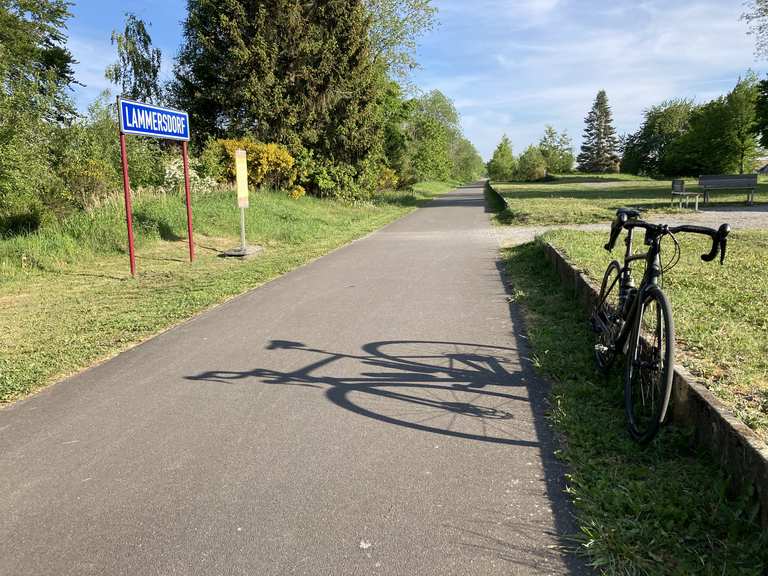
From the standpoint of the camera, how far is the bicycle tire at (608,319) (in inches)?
163

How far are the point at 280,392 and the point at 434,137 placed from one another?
5530 cm

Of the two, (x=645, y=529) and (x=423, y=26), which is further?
(x=423, y=26)

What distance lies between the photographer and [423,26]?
32.8 m

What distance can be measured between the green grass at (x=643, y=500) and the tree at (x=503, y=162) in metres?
98.4

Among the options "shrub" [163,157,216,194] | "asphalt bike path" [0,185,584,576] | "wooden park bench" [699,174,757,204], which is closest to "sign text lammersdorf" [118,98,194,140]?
"asphalt bike path" [0,185,584,576]

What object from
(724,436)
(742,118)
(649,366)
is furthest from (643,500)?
(742,118)

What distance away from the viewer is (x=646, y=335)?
356 cm

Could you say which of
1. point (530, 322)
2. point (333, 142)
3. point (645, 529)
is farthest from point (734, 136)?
point (645, 529)

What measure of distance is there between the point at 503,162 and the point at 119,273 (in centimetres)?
10228

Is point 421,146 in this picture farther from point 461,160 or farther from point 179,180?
point 461,160

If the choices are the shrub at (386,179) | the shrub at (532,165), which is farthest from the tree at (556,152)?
the shrub at (386,179)

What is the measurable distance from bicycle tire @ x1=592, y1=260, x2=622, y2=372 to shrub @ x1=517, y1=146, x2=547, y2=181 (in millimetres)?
77250

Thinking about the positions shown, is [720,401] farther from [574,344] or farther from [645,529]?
[574,344]

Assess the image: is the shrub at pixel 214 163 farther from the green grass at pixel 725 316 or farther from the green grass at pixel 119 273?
the green grass at pixel 725 316
